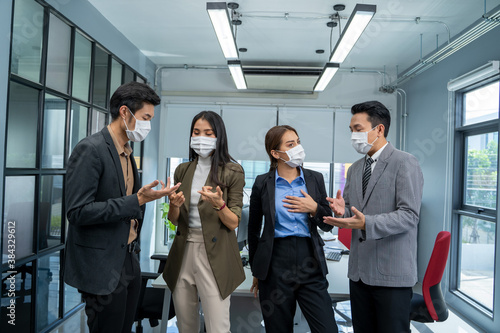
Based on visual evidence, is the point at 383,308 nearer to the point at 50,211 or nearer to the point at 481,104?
the point at 50,211

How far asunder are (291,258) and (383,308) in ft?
1.60

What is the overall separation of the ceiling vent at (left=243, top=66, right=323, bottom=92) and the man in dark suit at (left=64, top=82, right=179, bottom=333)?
3.75 m

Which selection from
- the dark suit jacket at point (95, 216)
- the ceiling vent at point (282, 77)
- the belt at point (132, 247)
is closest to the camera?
the dark suit jacket at point (95, 216)

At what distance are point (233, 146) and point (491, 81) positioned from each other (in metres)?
3.61

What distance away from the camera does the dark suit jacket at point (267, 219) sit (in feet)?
A: 5.85

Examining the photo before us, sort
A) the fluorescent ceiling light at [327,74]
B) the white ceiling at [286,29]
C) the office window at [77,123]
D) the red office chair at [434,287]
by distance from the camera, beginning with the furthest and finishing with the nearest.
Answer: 1. the fluorescent ceiling light at [327,74]
2. the white ceiling at [286,29]
3. the office window at [77,123]
4. the red office chair at [434,287]

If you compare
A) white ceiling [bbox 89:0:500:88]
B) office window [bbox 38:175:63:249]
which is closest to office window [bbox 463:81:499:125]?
white ceiling [bbox 89:0:500:88]

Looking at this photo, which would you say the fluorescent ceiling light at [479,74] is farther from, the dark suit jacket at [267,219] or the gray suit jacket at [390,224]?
the dark suit jacket at [267,219]

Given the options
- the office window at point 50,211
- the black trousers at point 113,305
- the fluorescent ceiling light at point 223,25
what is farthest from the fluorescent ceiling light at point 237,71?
the black trousers at point 113,305

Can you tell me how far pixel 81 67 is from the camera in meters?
3.61

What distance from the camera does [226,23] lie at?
2982 millimetres

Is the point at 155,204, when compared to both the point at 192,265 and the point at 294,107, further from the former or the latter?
the point at 192,265

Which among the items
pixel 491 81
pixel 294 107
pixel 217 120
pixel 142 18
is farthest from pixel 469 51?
pixel 142 18

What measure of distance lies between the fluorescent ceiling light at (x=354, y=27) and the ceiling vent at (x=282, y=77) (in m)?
1.17
